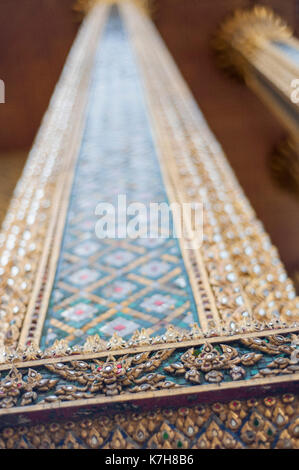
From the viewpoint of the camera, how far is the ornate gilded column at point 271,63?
10.7 ft

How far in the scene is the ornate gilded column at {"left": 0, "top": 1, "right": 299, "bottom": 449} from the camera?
107 centimetres

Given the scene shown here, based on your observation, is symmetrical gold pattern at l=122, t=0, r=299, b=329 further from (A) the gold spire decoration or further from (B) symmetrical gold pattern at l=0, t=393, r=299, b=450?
(A) the gold spire decoration

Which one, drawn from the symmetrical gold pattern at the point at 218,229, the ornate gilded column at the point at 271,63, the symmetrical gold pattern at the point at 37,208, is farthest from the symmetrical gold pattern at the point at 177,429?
the ornate gilded column at the point at 271,63

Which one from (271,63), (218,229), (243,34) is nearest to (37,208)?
(218,229)

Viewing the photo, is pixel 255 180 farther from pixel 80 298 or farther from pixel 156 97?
pixel 80 298

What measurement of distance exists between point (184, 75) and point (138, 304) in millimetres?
4776

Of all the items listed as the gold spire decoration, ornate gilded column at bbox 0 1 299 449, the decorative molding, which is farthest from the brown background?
the decorative molding

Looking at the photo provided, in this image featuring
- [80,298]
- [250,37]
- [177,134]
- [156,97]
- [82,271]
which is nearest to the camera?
[80,298]

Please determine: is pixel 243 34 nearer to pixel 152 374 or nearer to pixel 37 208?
pixel 37 208

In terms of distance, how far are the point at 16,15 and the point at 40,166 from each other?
349cm

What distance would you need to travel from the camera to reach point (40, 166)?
2.79 m

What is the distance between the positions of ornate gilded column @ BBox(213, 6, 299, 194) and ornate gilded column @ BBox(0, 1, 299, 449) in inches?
21.2

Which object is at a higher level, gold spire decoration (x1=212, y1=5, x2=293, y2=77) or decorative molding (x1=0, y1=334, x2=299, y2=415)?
gold spire decoration (x1=212, y1=5, x2=293, y2=77)

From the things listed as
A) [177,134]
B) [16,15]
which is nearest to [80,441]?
[177,134]
